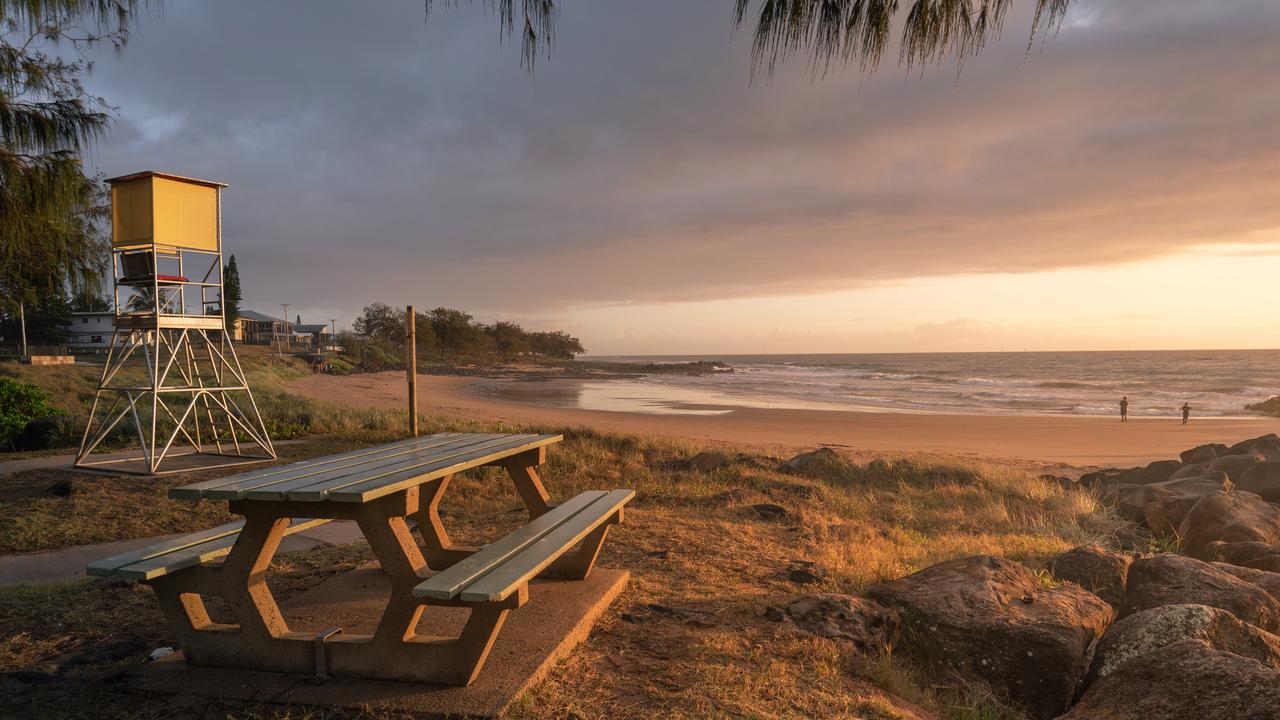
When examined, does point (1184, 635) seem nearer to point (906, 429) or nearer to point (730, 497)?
point (730, 497)

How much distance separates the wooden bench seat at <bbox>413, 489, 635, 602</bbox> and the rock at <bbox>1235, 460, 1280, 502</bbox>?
9.16 metres

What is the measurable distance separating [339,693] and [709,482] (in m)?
6.18

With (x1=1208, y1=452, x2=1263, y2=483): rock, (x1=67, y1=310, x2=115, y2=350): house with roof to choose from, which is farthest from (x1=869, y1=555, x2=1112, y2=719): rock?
(x1=67, y1=310, x2=115, y2=350): house with roof

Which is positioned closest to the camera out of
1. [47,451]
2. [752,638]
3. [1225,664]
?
[1225,664]

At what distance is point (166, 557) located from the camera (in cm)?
298

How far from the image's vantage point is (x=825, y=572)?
4.77m

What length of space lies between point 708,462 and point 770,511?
10.4ft

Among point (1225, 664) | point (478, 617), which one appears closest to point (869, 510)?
point (1225, 664)

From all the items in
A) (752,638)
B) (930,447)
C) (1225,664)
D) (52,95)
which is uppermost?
(52,95)

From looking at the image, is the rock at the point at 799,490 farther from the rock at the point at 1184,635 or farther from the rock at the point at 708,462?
the rock at the point at 1184,635

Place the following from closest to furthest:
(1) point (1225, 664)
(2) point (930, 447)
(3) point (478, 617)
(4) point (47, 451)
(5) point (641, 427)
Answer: (1) point (1225, 664)
(3) point (478, 617)
(4) point (47, 451)
(2) point (930, 447)
(5) point (641, 427)

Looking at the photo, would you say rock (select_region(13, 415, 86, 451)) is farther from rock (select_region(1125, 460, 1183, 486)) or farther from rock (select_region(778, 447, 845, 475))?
rock (select_region(1125, 460, 1183, 486))

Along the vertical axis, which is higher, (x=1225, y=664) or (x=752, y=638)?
(x=1225, y=664)

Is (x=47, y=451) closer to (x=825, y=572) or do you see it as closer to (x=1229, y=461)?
(x=825, y=572)
